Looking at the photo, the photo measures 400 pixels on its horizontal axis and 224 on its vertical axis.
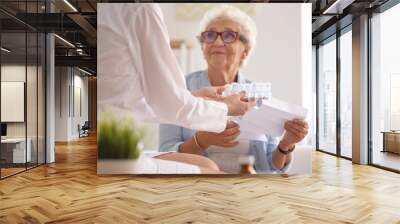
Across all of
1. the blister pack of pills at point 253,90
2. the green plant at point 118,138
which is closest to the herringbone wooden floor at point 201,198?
the green plant at point 118,138

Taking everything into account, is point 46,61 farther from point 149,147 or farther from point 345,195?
point 345,195

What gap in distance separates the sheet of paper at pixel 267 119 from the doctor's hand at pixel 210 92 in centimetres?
53

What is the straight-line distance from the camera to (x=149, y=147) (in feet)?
20.9

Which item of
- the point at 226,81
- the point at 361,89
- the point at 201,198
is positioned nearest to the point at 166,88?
the point at 226,81

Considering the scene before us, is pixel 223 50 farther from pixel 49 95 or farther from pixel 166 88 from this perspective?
pixel 49 95

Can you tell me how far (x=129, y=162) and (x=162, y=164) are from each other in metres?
0.53

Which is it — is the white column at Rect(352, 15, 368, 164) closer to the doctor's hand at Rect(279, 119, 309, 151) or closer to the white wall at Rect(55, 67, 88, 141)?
the doctor's hand at Rect(279, 119, 309, 151)

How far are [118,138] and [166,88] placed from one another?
1124 millimetres

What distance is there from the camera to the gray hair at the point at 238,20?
6.46m

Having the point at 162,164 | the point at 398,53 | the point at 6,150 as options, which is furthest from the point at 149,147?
the point at 398,53

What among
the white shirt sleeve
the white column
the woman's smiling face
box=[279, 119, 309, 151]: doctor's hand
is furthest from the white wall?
box=[279, 119, 309, 151]: doctor's hand

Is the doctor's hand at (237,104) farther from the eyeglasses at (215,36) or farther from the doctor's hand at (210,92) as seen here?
the eyeglasses at (215,36)

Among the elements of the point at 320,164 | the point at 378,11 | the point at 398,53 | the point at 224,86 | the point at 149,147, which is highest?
the point at 378,11

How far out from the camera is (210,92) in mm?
6402
